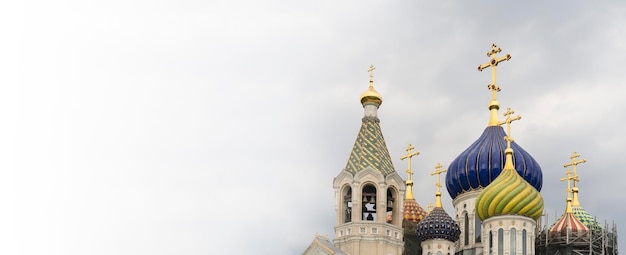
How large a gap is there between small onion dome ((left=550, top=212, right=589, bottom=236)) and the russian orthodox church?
0.11 ft

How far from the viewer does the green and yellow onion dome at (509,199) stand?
33.5 meters

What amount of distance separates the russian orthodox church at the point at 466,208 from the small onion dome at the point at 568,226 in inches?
1.4

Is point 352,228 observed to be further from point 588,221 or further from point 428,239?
point 588,221

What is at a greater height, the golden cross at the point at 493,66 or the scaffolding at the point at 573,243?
the golden cross at the point at 493,66

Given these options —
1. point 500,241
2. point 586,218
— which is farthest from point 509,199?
point 586,218

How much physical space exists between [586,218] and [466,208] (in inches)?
185

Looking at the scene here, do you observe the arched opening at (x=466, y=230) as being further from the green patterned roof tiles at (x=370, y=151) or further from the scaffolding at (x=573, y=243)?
the green patterned roof tiles at (x=370, y=151)

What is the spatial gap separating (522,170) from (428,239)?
14.8 ft

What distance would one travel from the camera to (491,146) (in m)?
37.7

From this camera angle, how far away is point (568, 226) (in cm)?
3688

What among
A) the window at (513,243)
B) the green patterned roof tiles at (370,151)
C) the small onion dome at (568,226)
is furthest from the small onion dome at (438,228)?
the small onion dome at (568,226)

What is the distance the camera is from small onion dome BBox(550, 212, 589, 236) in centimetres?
3681

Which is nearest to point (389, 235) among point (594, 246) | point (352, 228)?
point (352, 228)

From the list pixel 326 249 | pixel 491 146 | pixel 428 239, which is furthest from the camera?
pixel 491 146
